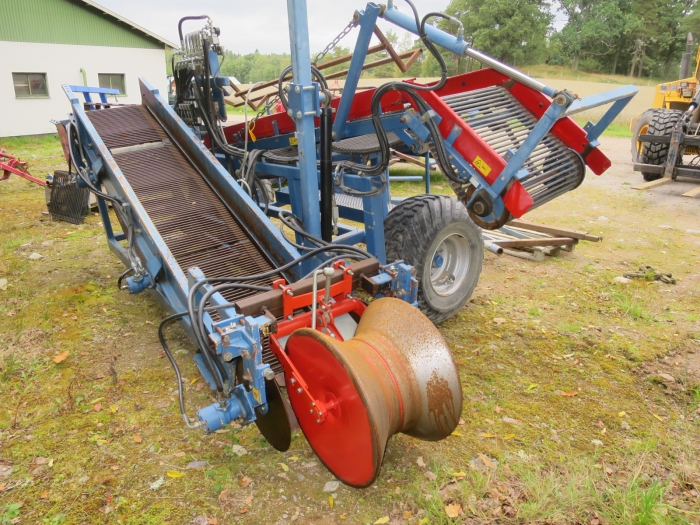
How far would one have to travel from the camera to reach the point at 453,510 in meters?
2.35

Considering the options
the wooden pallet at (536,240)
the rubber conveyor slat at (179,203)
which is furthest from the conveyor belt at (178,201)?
the wooden pallet at (536,240)

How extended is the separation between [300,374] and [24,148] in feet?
52.7

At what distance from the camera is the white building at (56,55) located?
15.8 metres

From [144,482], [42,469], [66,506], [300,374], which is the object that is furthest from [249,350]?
[42,469]

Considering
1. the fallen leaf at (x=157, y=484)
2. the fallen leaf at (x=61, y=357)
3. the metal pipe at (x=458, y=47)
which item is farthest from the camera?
the fallen leaf at (x=61, y=357)

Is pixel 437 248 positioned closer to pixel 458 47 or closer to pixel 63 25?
pixel 458 47

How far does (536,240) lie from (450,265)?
1.76 m

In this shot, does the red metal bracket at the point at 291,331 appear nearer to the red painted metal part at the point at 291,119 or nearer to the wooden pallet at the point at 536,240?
the red painted metal part at the point at 291,119

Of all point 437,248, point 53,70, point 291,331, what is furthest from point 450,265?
point 53,70

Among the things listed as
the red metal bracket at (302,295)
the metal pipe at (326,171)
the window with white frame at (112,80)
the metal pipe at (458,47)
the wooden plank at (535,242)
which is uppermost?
the window with white frame at (112,80)

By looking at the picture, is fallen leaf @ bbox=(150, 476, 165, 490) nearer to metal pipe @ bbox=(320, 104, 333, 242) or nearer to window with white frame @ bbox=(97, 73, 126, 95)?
metal pipe @ bbox=(320, 104, 333, 242)

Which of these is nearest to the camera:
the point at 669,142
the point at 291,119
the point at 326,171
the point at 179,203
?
the point at 326,171

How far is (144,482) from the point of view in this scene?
2.54m

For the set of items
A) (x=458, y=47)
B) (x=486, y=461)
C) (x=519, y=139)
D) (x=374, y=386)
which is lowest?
(x=486, y=461)
